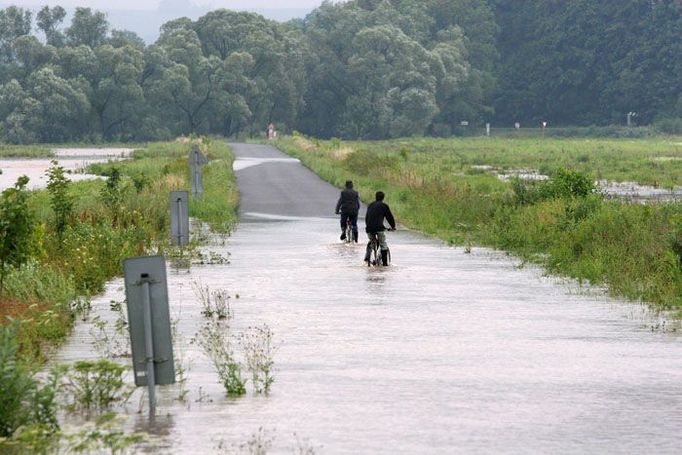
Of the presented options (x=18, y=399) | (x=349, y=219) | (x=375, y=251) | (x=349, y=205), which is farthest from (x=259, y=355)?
(x=349, y=219)

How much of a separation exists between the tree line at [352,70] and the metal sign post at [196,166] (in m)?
94.8

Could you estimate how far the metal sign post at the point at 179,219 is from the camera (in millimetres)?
28766

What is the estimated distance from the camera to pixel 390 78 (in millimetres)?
155750

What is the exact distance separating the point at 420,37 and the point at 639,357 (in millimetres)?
160027

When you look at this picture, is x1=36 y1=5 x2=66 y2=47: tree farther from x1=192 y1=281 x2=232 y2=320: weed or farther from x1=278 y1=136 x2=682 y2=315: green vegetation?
x1=192 y1=281 x2=232 y2=320: weed

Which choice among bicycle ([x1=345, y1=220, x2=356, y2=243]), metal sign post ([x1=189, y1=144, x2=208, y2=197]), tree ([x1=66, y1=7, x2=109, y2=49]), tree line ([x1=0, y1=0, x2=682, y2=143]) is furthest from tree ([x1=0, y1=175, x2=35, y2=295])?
tree ([x1=66, y1=7, x2=109, y2=49])

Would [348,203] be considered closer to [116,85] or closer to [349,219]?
[349,219]

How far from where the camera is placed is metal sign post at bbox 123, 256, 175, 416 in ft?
41.0

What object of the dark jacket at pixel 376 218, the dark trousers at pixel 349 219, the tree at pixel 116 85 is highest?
the tree at pixel 116 85

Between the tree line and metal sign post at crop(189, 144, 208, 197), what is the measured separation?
94.8 meters

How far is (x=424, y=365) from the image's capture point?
15445 millimetres

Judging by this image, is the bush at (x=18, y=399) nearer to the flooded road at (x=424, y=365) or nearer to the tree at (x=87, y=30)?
the flooded road at (x=424, y=365)

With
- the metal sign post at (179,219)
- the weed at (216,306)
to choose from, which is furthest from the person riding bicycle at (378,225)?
the weed at (216,306)

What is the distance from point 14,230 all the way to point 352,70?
5466 inches
